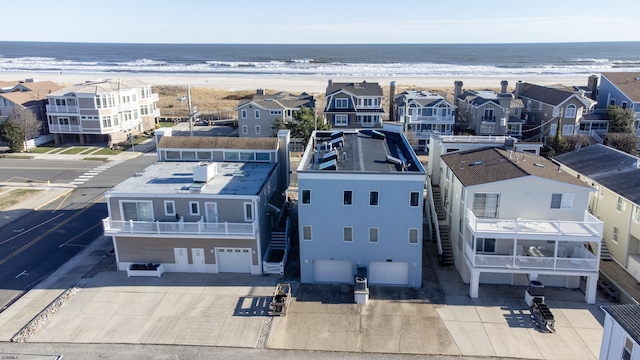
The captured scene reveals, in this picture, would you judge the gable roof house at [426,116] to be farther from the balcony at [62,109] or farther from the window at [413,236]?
the balcony at [62,109]

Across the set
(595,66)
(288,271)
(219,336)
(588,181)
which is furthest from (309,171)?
(595,66)

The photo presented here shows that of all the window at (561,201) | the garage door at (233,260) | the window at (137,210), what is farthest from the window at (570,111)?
the window at (137,210)

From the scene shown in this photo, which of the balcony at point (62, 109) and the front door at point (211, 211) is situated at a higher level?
the balcony at point (62, 109)

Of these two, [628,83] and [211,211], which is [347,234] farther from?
[628,83]

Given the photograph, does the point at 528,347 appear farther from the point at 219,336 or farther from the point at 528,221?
the point at 219,336

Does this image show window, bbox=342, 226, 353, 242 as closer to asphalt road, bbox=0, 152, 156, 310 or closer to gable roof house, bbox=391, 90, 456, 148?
asphalt road, bbox=0, 152, 156, 310

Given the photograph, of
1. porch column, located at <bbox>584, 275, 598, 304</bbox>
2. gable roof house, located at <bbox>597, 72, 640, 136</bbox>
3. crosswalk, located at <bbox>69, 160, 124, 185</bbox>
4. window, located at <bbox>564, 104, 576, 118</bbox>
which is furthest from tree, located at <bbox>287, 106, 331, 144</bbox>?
gable roof house, located at <bbox>597, 72, 640, 136</bbox>
